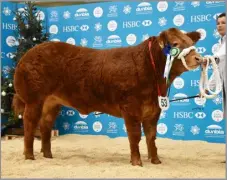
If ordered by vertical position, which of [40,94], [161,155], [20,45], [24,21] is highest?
[24,21]

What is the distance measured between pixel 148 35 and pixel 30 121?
121 inches

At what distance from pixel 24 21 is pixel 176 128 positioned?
3.55 meters

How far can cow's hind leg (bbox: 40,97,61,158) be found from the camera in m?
4.74

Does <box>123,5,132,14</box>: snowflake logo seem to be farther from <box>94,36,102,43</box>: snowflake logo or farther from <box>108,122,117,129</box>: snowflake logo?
<box>108,122,117,129</box>: snowflake logo

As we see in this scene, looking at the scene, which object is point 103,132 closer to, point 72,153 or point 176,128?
point 176,128

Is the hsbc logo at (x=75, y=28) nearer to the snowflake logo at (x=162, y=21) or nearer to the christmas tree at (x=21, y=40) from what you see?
the christmas tree at (x=21, y=40)

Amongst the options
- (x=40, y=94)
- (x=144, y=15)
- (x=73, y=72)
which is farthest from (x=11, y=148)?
(x=144, y=15)

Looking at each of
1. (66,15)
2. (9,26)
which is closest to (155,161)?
(66,15)

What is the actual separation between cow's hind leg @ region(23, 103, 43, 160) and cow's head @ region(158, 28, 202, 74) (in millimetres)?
1642

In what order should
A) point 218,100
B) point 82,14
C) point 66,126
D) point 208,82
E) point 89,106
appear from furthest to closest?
1. point 66,126
2. point 82,14
3. point 218,100
4. point 89,106
5. point 208,82

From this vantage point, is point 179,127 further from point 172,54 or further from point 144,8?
point 172,54

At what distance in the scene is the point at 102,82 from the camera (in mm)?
4207

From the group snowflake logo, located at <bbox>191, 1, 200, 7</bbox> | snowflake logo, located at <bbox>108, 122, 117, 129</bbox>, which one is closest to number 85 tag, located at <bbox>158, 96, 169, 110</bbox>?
snowflake logo, located at <bbox>191, 1, 200, 7</bbox>

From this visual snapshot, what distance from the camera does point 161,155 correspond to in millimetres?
5035
